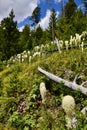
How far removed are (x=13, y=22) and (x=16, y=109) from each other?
26.9m

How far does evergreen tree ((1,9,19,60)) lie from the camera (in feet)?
115

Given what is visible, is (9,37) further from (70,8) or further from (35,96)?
(35,96)

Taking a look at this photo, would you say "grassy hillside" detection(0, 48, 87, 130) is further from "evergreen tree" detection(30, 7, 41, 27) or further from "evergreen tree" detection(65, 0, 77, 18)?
"evergreen tree" detection(30, 7, 41, 27)

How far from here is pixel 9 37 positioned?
119 feet

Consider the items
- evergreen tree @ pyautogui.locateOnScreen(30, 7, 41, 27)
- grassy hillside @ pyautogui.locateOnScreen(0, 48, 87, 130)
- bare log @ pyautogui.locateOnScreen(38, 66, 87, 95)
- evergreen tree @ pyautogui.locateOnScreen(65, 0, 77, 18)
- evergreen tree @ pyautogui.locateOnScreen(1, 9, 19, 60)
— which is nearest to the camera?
bare log @ pyautogui.locateOnScreen(38, 66, 87, 95)

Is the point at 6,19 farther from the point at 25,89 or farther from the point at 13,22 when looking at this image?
the point at 25,89

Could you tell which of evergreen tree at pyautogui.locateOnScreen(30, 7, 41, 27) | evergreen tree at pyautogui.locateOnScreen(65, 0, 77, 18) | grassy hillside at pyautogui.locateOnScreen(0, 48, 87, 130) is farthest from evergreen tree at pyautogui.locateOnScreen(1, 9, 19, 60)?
evergreen tree at pyautogui.locateOnScreen(30, 7, 41, 27)

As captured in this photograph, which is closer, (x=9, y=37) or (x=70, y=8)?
(x=9, y=37)

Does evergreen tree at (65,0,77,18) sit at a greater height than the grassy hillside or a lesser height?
greater

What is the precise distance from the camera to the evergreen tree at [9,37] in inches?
1385

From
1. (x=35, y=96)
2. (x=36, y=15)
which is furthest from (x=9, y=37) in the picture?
(x=36, y=15)

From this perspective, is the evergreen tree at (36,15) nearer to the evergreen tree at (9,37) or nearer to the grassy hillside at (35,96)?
the evergreen tree at (9,37)

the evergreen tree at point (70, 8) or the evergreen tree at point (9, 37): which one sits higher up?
the evergreen tree at point (70, 8)

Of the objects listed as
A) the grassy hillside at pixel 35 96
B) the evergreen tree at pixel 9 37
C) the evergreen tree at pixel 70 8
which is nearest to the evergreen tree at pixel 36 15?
the evergreen tree at pixel 70 8
